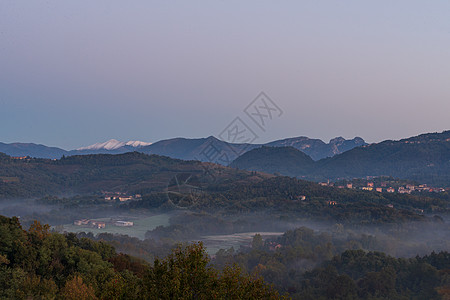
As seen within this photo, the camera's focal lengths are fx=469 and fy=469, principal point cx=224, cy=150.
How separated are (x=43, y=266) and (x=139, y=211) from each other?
161m

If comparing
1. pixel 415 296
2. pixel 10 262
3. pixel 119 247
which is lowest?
pixel 415 296

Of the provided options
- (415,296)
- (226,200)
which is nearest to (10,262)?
(415,296)

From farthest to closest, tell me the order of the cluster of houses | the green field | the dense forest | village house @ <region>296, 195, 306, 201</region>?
1. village house @ <region>296, 195, 306, 201</region>
2. the cluster of houses
3. the green field
4. the dense forest

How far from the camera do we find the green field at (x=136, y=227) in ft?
502

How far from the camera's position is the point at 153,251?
353ft

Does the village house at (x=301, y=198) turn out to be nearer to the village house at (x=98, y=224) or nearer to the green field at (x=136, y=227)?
the green field at (x=136, y=227)

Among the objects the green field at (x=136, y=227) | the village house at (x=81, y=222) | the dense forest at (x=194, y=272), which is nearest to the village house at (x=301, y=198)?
the green field at (x=136, y=227)

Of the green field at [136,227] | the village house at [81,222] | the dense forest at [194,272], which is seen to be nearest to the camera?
the dense forest at [194,272]

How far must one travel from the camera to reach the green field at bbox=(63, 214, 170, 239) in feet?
502

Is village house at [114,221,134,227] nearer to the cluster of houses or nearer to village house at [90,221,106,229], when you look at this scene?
the cluster of houses

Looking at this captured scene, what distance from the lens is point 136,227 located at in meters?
171

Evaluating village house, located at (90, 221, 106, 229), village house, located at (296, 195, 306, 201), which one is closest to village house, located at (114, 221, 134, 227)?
village house, located at (90, 221, 106, 229)

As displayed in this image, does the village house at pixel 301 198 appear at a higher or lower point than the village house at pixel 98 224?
higher

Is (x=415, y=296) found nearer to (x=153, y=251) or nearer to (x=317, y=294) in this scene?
→ (x=317, y=294)
